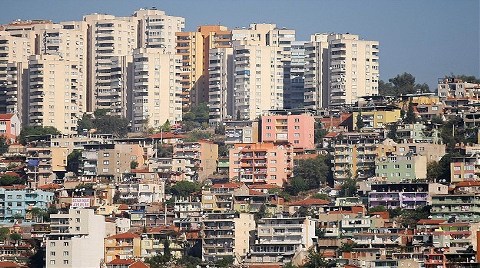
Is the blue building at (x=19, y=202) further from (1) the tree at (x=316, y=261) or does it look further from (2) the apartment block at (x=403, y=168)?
(1) the tree at (x=316, y=261)

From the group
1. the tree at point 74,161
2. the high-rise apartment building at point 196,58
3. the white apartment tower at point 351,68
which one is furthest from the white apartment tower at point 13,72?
the white apartment tower at point 351,68

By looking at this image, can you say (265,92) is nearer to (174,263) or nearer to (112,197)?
(112,197)

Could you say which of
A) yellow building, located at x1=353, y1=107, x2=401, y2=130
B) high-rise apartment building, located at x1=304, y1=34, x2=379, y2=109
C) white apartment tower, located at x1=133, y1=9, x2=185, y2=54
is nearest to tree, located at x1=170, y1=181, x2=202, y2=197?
yellow building, located at x1=353, y1=107, x2=401, y2=130

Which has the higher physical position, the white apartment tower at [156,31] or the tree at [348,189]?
the white apartment tower at [156,31]

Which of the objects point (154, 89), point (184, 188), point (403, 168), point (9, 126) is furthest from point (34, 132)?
point (403, 168)

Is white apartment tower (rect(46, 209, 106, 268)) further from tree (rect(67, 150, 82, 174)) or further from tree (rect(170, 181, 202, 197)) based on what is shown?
tree (rect(67, 150, 82, 174))

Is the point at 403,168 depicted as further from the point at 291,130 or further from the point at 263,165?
the point at 291,130
